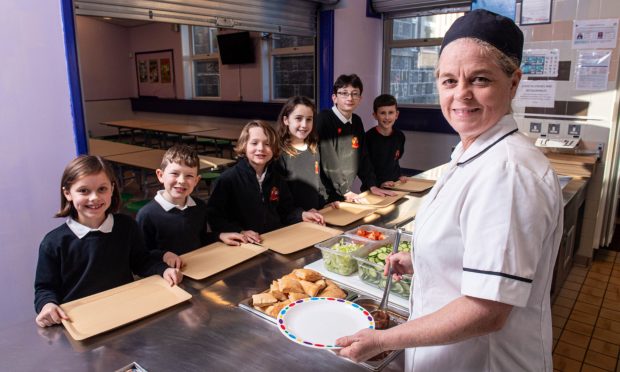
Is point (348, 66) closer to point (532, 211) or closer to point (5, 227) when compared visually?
point (5, 227)

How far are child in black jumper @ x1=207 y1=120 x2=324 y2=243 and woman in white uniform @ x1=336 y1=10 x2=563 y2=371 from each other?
1.17 meters

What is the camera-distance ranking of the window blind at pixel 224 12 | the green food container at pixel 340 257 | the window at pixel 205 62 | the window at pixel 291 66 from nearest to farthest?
the green food container at pixel 340 257 → the window blind at pixel 224 12 → the window at pixel 291 66 → the window at pixel 205 62

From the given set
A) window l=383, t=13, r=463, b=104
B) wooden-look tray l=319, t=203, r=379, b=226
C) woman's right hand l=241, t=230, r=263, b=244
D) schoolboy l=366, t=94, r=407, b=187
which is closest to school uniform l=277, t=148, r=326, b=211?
wooden-look tray l=319, t=203, r=379, b=226

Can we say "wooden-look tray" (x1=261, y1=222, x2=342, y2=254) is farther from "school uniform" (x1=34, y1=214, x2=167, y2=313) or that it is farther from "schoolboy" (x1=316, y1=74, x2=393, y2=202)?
"schoolboy" (x1=316, y1=74, x2=393, y2=202)

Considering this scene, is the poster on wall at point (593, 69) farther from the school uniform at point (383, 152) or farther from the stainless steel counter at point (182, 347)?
the stainless steel counter at point (182, 347)

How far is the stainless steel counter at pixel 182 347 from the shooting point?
3.29ft

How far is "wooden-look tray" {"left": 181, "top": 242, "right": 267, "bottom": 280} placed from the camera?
1.49 meters

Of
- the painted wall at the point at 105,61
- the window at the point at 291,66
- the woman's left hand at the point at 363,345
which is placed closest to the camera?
the woman's left hand at the point at 363,345

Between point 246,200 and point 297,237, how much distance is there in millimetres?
365

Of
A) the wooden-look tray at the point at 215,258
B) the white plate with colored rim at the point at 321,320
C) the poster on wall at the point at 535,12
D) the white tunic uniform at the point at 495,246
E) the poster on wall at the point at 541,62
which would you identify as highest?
the poster on wall at the point at 535,12

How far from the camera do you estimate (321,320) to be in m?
1.11

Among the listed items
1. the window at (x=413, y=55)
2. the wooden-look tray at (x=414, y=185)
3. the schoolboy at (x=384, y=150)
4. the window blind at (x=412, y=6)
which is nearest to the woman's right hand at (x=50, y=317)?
the wooden-look tray at (x=414, y=185)

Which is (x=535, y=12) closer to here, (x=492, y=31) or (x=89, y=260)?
(x=492, y=31)

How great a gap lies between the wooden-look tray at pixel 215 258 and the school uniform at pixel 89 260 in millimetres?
101
